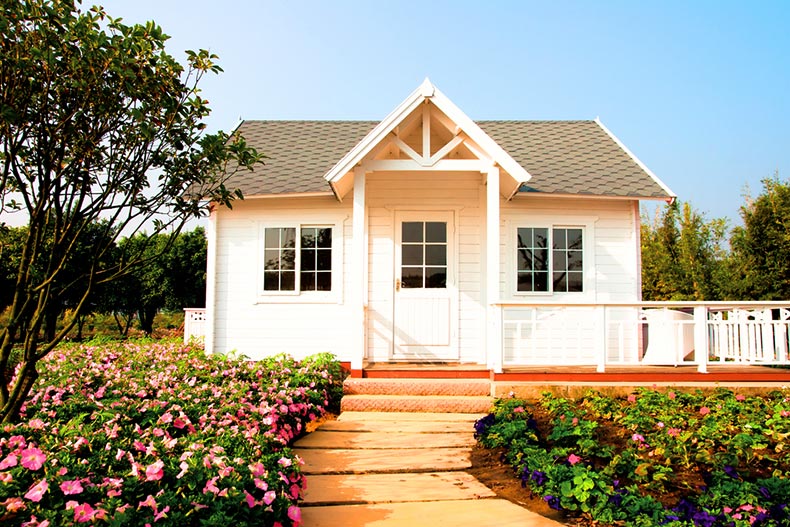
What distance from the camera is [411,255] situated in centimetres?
1016

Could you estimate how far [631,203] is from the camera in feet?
34.3

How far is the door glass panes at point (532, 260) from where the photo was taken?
1030cm

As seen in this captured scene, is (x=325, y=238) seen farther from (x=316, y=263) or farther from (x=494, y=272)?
(x=494, y=272)

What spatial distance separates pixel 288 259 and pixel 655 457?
6.60 metres

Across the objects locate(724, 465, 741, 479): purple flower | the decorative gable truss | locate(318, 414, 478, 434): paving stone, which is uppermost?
the decorative gable truss

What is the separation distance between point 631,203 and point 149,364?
26.3 ft

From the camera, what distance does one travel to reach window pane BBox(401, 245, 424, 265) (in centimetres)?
1014

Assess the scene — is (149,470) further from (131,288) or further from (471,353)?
(131,288)

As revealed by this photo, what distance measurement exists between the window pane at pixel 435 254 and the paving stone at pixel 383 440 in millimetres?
3704

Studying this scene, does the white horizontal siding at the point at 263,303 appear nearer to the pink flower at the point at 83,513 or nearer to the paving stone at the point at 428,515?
the paving stone at the point at 428,515

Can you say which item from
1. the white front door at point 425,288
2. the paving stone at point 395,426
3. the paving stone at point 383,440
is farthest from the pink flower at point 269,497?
the white front door at point 425,288

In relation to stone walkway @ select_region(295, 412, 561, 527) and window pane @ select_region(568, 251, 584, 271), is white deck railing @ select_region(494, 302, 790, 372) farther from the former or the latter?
stone walkway @ select_region(295, 412, 561, 527)

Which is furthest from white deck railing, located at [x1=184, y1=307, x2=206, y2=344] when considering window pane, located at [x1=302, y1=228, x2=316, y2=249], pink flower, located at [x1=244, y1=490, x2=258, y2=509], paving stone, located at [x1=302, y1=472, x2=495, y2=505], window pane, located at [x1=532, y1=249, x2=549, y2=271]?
pink flower, located at [x1=244, y1=490, x2=258, y2=509]

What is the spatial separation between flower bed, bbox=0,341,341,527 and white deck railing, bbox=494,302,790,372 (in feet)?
10.8
